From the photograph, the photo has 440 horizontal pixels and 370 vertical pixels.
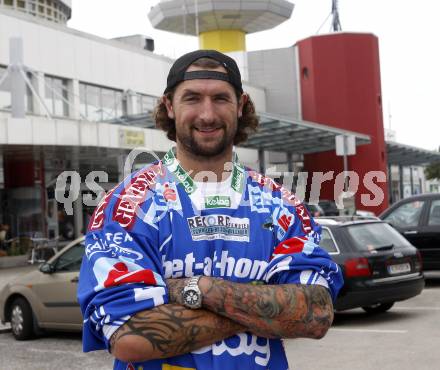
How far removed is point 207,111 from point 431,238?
38.5 feet

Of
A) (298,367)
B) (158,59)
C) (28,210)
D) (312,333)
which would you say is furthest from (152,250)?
(158,59)

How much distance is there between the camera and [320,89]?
40906 mm

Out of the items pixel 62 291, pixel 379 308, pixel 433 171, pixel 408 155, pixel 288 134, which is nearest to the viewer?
pixel 62 291

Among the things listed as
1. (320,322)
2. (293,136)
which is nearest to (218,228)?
(320,322)

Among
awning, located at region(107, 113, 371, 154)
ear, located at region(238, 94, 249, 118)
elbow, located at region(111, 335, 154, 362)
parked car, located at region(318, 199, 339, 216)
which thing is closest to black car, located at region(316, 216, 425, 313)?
ear, located at region(238, 94, 249, 118)

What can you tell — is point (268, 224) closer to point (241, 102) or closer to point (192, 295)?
point (192, 295)

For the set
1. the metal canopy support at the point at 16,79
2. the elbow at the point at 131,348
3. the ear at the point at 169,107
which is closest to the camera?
the elbow at the point at 131,348

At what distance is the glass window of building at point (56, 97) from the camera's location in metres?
26.3

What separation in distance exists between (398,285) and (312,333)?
804 cm

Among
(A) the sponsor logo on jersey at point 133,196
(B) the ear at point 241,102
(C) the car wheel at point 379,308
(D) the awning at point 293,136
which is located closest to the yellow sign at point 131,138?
(D) the awning at point 293,136

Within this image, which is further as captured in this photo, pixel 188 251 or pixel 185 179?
pixel 185 179

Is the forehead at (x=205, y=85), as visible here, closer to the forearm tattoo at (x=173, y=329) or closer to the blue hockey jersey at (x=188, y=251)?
the blue hockey jersey at (x=188, y=251)

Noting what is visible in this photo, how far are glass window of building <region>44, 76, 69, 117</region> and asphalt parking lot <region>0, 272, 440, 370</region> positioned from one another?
1657 centimetres

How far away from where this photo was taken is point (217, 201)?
2.42 metres
